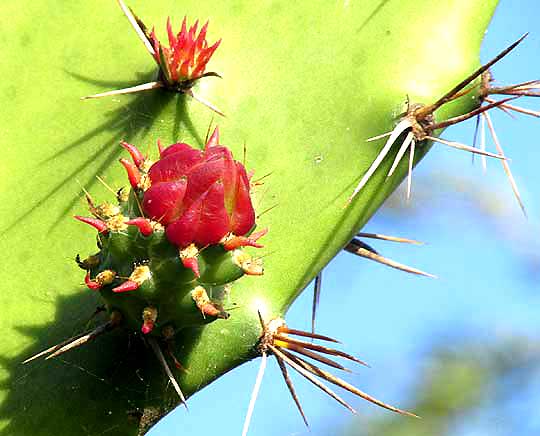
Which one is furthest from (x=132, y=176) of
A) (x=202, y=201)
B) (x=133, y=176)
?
(x=202, y=201)

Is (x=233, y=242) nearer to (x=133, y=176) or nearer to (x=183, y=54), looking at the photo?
(x=133, y=176)

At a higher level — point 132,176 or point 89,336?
point 132,176

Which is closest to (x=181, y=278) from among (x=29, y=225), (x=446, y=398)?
(x=29, y=225)

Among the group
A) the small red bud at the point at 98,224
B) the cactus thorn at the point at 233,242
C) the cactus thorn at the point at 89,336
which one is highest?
the cactus thorn at the point at 233,242

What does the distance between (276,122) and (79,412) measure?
54 cm

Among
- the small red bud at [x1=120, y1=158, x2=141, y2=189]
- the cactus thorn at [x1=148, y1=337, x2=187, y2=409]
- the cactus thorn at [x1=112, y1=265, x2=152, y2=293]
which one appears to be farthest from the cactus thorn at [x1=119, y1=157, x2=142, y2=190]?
the cactus thorn at [x1=148, y1=337, x2=187, y2=409]

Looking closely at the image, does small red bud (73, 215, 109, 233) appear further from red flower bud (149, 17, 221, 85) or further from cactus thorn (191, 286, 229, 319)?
red flower bud (149, 17, 221, 85)

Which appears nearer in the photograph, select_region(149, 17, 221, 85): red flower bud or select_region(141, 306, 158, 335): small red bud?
select_region(141, 306, 158, 335): small red bud

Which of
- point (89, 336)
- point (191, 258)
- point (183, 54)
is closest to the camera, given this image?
point (191, 258)

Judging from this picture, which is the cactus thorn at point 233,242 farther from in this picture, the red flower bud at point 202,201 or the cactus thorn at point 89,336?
the cactus thorn at point 89,336

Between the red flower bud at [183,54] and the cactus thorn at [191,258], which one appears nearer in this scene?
the cactus thorn at [191,258]

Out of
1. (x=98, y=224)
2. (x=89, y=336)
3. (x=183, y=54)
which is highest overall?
(x=183, y=54)

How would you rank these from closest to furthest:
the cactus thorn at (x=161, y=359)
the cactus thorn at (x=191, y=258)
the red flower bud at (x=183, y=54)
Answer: the cactus thorn at (x=191, y=258) < the cactus thorn at (x=161, y=359) < the red flower bud at (x=183, y=54)

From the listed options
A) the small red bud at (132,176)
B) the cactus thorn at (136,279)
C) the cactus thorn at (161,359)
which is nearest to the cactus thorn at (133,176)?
the small red bud at (132,176)
